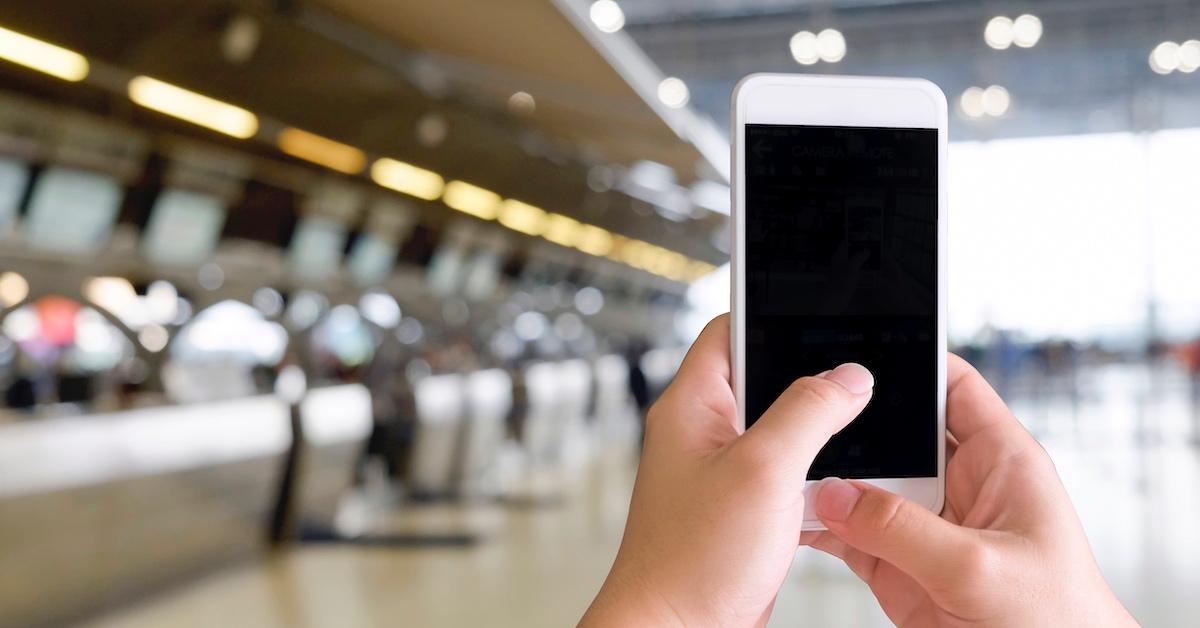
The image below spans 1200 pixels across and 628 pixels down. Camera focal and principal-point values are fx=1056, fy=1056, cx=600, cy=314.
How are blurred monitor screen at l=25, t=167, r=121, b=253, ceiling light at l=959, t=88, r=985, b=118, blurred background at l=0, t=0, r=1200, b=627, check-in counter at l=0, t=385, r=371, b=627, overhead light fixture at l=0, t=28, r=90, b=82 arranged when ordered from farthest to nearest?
1. ceiling light at l=959, t=88, r=985, b=118
2. blurred monitor screen at l=25, t=167, r=121, b=253
3. blurred background at l=0, t=0, r=1200, b=627
4. overhead light fixture at l=0, t=28, r=90, b=82
5. check-in counter at l=0, t=385, r=371, b=627

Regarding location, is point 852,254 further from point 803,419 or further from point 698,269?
point 698,269

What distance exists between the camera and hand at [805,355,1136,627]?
1.02 m

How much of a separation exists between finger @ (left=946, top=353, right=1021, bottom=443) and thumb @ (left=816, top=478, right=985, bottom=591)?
0.19m

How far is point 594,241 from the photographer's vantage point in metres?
12.2

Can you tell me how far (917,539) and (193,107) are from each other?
6232mm

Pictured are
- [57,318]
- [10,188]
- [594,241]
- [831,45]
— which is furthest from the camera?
[594,241]

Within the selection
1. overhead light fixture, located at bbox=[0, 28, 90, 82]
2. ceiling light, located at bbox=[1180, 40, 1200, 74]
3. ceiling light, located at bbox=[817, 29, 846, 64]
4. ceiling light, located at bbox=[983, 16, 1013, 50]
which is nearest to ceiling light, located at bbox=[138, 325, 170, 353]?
overhead light fixture, located at bbox=[0, 28, 90, 82]

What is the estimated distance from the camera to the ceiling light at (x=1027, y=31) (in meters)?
9.82

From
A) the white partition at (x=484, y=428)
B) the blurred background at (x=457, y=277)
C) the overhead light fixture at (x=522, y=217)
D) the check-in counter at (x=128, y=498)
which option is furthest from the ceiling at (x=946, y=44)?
the check-in counter at (x=128, y=498)

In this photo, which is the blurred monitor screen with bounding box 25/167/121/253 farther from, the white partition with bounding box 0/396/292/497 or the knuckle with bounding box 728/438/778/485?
the knuckle with bounding box 728/438/778/485

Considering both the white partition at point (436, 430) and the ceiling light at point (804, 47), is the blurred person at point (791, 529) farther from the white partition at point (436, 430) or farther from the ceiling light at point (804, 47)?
the ceiling light at point (804, 47)

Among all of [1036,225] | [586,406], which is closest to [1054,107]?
[1036,225]

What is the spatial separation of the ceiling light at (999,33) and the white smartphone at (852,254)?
9371mm

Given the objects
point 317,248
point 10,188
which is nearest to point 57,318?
point 10,188
